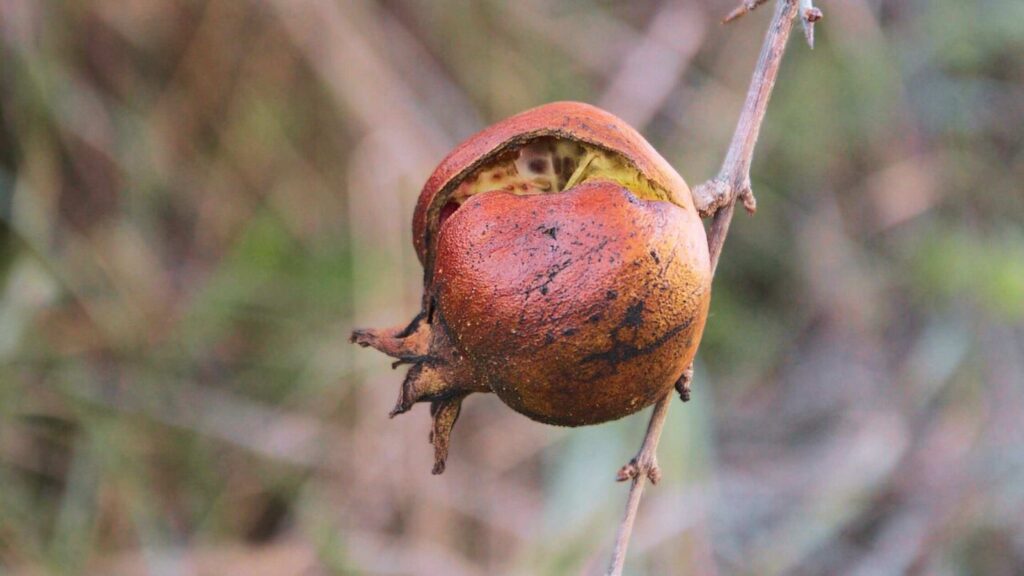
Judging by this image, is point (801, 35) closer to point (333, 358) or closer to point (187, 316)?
point (333, 358)

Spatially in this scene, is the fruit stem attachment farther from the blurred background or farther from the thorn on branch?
the blurred background

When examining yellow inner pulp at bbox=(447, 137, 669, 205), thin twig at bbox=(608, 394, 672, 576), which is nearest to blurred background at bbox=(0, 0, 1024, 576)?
thin twig at bbox=(608, 394, 672, 576)

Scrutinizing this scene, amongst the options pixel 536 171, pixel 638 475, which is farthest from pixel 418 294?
pixel 638 475

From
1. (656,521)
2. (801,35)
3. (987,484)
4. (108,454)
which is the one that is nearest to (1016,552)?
(987,484)

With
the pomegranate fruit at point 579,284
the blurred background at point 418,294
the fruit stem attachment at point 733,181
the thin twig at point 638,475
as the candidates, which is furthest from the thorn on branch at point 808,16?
the blurred background at point 418,294

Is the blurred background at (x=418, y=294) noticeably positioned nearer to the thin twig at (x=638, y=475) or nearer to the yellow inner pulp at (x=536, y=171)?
the thin twig at (x=638, y=475)

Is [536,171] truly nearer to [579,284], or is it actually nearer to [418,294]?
[579,284]
